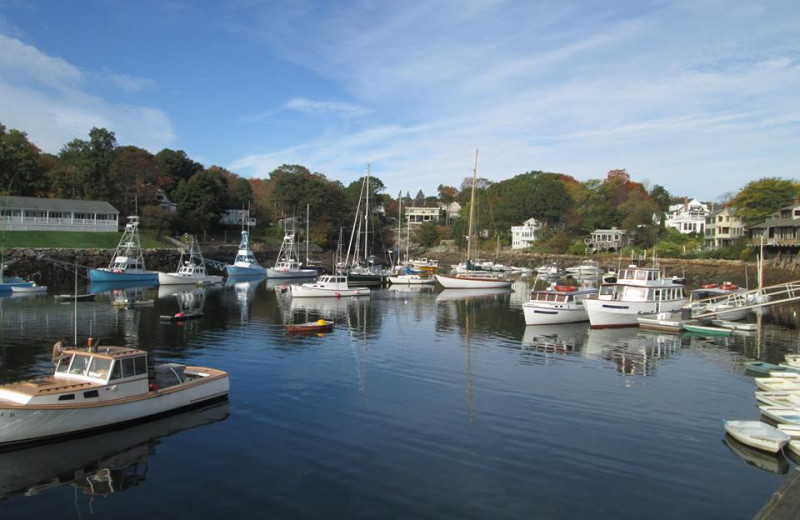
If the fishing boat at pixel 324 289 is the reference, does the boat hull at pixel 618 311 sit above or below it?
below

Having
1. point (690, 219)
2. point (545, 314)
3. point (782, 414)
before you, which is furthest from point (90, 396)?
point (690, 219)

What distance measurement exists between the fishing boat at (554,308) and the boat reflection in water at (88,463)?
1278 inches

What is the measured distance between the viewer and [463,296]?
71250mm

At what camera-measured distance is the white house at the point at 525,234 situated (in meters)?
150

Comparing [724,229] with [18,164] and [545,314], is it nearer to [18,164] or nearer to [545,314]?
[545,314]

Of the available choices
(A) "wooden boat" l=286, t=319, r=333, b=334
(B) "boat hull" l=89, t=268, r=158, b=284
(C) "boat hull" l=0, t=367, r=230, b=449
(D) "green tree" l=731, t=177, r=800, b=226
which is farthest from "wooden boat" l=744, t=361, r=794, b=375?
(D) "green tree" l=731, t=177, r=800, b=226

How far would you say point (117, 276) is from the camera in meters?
74.5

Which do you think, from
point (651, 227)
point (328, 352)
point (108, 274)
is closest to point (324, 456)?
point (328, 352)

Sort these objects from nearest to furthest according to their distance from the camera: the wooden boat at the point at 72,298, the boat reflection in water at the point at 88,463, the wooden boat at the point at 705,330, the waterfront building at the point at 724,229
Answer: the boat reflection in water at the point at 88,463 → the wooden boat at the point at 705,330 → the wooden boat at the point at 72,298 → the waterfront building at the point at 724,229

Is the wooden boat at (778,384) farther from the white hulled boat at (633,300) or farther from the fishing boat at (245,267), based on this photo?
the fishing boat at (245,267)

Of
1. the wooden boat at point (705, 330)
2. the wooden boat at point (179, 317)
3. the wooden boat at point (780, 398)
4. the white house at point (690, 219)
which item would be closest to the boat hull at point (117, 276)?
the wooden boat at point (179, 317)

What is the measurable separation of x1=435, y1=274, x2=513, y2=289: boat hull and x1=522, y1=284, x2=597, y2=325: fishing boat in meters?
30.4

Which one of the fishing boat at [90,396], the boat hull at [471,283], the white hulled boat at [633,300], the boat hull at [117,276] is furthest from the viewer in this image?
the boat hull at [471,283]

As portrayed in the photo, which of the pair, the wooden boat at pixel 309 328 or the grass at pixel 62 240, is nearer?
the wooden boat at pixel 309 328
